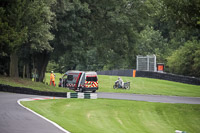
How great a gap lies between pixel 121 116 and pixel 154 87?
24427 millimetres

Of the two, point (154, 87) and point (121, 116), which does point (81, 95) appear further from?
point (154, 87)

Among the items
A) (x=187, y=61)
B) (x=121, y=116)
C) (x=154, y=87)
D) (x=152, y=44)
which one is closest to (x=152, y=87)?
(x=154, y=87)

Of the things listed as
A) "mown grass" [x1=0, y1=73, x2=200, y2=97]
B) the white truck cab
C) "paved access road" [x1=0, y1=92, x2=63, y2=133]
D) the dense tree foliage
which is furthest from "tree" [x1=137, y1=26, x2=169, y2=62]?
"paved access road" [x1=0, y1=92, x2=63, y2=133]

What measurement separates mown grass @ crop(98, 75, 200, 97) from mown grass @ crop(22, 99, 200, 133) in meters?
14.0

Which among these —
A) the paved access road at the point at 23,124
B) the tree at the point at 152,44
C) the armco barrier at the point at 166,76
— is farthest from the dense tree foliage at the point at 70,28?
the tree at the point at 152,44

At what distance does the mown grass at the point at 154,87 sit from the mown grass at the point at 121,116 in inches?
551

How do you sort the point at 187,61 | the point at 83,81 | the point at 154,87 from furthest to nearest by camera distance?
the point at 187,61, the point at 154,87, the point at 83,81

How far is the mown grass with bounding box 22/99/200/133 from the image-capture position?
15.6 m

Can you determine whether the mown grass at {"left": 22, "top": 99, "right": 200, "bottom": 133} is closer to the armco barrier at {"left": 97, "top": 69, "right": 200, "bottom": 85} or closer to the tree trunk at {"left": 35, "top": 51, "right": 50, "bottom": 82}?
the tree trunk at {"left": 35, "top": 51, "right": 50, "bottom": 82}

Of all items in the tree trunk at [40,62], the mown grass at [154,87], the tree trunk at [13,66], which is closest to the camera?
the tree trunk at [13,66]

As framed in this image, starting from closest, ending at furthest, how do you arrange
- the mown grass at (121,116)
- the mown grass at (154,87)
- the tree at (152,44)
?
the mown grass at (121,116) < the mown grass at (154,87) < the tree at (152,44)

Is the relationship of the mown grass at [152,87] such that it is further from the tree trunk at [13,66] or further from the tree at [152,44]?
the tree at [152,44]

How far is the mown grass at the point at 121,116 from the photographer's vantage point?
15589mm

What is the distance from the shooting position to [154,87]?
142 ft
